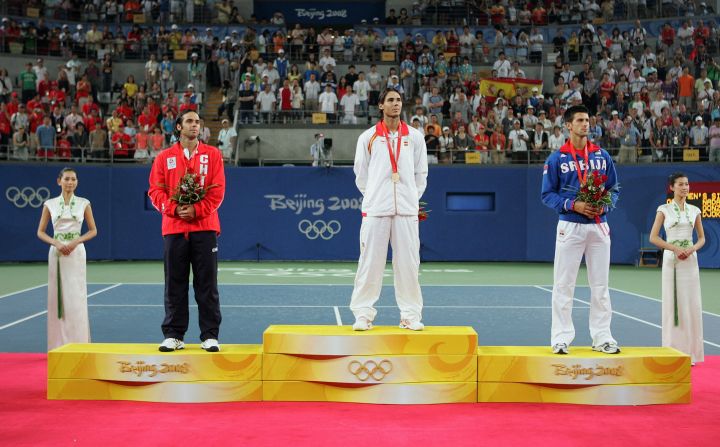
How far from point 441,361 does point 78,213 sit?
16.8 feet

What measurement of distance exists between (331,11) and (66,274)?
30173 millimetres

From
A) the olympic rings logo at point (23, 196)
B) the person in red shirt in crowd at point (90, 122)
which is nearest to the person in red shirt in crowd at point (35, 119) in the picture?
the person in red shirt in crowd at point (90, 122)

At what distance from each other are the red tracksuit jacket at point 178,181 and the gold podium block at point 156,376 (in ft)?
4.04

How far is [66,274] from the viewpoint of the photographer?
9.63m

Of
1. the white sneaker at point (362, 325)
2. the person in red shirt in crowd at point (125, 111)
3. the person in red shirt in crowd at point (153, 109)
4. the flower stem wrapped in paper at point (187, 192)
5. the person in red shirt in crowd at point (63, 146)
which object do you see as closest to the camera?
the flower stem wrapped in paper at point (187, 192)

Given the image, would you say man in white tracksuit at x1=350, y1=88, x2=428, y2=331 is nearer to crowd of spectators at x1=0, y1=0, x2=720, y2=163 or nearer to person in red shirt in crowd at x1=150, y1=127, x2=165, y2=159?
crowd of spectators at x1=0, y1=0, x2=720, y2=163

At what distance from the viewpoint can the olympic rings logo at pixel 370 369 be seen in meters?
7.42

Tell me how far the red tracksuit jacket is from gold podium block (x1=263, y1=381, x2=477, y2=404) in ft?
5.55

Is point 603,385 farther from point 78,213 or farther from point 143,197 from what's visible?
point 143,197

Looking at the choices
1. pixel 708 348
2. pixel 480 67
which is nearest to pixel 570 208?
pixel 708 348

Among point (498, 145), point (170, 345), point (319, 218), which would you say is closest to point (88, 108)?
point (319, 218)

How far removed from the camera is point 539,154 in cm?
2564

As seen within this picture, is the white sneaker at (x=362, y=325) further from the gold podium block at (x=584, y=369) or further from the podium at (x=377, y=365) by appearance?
the gold podium block at (x=584, y=369)

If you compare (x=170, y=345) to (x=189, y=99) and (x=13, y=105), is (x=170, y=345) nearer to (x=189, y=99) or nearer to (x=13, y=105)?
(x=189, y=99)
